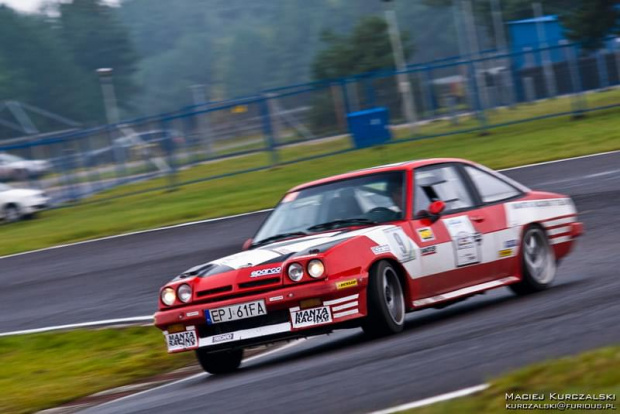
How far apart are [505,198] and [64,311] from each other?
19.6 feet

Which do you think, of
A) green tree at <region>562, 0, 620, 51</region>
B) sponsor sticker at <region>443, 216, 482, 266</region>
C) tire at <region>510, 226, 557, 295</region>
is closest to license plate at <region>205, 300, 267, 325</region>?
sponsor sticker at <region>443, 216, 482, 266</region>

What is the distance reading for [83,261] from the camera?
62.7 ft

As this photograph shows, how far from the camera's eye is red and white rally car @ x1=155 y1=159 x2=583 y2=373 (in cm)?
827

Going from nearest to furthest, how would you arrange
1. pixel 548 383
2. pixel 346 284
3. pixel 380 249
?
1. pixel 548 383
2. pixel 346 284
3. pixel 380 249

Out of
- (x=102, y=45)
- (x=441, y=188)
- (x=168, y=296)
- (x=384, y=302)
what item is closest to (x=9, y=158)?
(x=441, y=188)

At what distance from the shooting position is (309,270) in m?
8.25

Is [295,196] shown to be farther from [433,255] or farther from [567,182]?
[567,182]

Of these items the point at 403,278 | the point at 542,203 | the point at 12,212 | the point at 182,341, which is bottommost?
the point at 12,212

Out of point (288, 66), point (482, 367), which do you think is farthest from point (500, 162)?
point (288, 66)

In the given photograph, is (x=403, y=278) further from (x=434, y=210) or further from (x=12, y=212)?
(x=12, y=212)

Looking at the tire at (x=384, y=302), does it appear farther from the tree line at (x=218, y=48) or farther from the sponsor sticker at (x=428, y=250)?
the tree line at (x=218, y=48)

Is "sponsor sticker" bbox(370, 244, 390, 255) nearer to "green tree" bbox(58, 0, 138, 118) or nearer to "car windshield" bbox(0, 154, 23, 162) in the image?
"car windshield" bbox(0, 154, 23, 162)

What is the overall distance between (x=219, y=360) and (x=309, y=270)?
3.85 ft

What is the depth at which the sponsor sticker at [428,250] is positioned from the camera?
905cm
